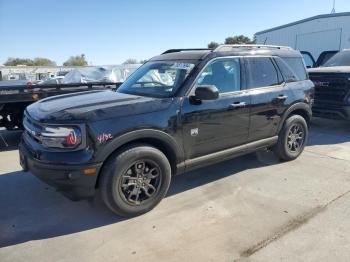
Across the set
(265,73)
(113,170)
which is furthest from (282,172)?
(113,170)

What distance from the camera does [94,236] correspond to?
133 inches

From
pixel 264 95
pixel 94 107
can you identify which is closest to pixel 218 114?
pixel 264 95

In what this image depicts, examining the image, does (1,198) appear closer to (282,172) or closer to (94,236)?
(94,236)

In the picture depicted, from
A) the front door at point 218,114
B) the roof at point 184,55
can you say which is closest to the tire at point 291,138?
the front door at point 218,114

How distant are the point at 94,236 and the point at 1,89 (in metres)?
4.19

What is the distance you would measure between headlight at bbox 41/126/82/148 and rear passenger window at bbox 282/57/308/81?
11.8 ft

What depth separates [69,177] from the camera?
327 centimetres

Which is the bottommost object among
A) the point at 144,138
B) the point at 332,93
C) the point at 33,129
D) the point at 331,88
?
the point at 144,138

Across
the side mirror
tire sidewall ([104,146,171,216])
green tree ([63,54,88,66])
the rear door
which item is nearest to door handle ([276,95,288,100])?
the rear door

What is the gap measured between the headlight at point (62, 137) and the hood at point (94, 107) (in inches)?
4.2

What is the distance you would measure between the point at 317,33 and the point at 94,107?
2221cm

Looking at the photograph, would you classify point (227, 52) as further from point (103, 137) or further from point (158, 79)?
point (103, 137)

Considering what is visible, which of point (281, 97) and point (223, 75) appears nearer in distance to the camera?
point (223, 75)

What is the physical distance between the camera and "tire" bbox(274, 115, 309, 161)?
17.6 ft
